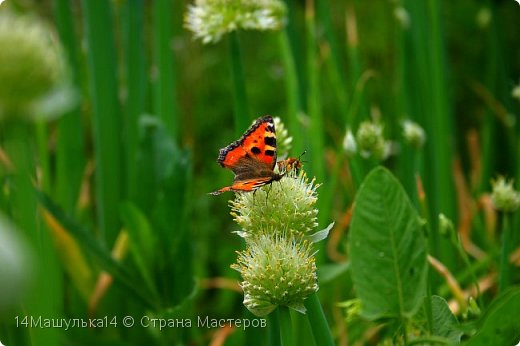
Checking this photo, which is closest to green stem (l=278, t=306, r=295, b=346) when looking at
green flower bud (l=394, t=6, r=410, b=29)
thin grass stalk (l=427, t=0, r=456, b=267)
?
thin grass stalk (l=427, t=0, r=456, b=267)

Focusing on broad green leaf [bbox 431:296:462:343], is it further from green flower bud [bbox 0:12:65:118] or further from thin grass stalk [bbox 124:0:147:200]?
thin grass stalk [bbox 124:0:147:200]

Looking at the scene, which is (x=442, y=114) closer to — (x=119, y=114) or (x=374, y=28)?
(x=119, y=114)

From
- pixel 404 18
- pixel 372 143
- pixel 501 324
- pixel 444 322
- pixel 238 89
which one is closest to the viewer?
pixel 501 324

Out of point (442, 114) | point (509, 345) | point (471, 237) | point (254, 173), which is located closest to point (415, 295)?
point (509, 345)

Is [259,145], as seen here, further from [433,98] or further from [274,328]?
[433,98]

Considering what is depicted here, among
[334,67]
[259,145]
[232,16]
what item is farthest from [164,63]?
[259,145]

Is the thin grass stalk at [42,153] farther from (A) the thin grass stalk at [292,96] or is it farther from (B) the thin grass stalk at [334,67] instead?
(B) the thin grass stalk at [334,67]
